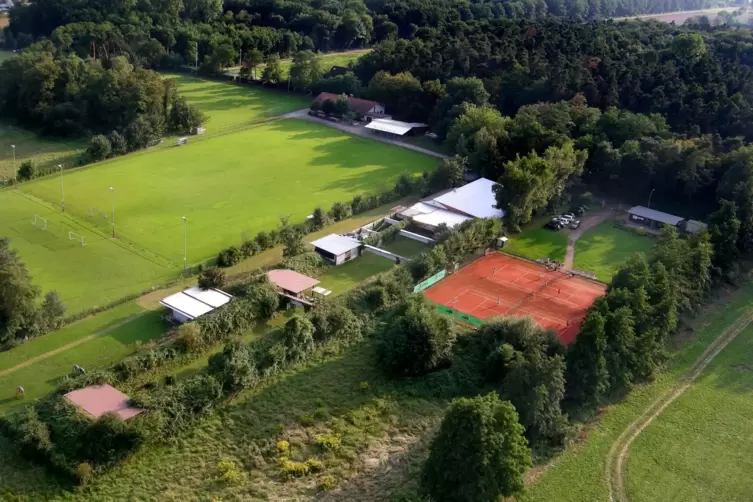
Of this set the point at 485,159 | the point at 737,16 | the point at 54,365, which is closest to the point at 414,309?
the point at 54,365

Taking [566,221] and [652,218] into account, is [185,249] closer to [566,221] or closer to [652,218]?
[566,221]

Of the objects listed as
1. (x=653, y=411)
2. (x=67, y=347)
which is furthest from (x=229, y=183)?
(x=653, y=411)

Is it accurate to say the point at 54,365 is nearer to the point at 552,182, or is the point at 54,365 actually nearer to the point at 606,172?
the point at 552,182

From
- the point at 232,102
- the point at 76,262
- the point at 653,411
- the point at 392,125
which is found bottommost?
the point at 653,411

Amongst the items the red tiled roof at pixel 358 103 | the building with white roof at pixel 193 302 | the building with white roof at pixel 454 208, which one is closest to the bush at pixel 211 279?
the building with white roof at pixel 193 302

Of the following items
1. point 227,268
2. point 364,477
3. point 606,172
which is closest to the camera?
point 364,477

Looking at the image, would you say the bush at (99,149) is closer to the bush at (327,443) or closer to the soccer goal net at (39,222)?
the soccer goal net at (39,222)
